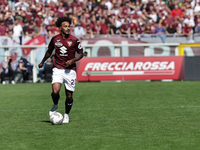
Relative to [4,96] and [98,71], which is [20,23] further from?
[4,96]

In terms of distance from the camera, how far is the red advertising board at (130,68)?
20953 mm

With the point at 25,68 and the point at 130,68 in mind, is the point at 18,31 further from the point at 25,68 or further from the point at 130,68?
the point at 130,68

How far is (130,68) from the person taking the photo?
21.3 metres

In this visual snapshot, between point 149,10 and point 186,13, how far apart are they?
96.1 inches

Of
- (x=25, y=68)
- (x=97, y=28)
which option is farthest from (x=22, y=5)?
(x=25, y=68)

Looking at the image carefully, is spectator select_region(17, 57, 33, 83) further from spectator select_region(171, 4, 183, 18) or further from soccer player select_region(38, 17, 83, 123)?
soccer player select_region(38, 17, 83, 123)

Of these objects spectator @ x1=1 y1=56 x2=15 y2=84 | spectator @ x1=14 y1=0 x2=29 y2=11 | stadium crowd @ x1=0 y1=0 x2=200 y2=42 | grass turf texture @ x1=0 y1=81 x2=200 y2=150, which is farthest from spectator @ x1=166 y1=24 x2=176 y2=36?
grass turf texture @ x1=0 y1=81 x2=200 y2=150

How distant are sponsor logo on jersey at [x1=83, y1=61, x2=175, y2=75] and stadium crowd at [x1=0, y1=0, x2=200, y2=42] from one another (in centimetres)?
218

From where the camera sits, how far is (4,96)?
14.5 meters

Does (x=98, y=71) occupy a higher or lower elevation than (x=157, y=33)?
lower

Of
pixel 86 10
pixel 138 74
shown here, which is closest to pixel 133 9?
pixel 86 10

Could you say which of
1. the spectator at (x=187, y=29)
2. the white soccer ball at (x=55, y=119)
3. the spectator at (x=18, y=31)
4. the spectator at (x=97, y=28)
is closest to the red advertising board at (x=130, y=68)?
the spectator at (x=187, y=29)

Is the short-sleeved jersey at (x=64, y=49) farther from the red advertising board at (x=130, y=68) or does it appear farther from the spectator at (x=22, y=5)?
the spectator at (x=22, y=5)

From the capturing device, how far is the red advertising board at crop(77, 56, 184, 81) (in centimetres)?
2095
